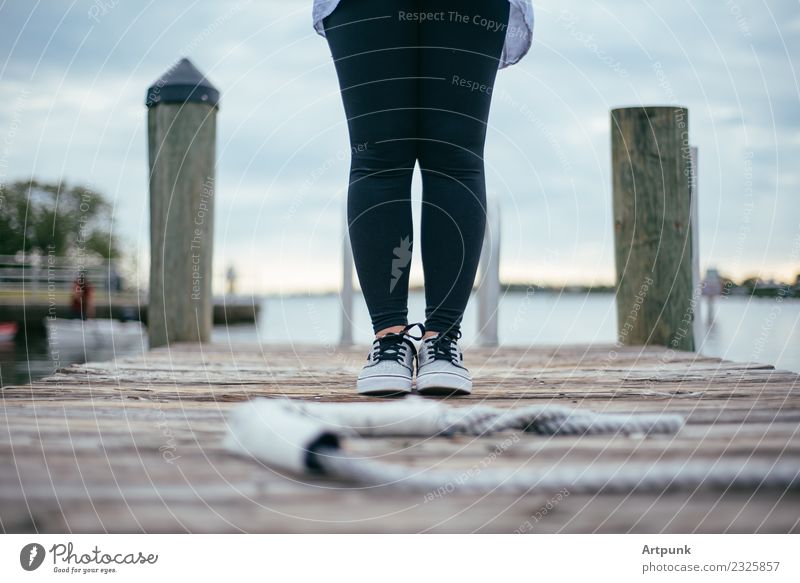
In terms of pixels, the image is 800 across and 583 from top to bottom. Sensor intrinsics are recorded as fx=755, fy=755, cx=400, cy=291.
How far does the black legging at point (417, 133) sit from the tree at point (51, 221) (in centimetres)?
438

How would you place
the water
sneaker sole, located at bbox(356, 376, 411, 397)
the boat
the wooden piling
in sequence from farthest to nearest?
the boat, the water, the wooden piling, sneaker sole, located at bbox(356, 376, 411, 397)

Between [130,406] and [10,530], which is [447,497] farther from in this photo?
[130,406]

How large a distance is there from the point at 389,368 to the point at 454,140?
500mm

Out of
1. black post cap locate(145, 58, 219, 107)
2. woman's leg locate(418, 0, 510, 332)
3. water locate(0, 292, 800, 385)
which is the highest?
black post cap locate(145, 58, 219, 107)

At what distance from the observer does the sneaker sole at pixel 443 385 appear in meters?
1.53

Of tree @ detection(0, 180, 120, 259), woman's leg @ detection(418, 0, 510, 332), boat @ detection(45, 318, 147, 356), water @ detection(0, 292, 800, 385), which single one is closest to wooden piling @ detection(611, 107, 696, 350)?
water @ detection(0, 292, 800, 385)

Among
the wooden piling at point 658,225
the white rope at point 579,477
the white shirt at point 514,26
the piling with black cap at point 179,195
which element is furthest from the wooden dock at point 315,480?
the piling with black cap at point 179,195

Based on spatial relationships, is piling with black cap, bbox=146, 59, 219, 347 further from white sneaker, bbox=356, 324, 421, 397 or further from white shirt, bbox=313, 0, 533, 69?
white sneaker, bbox=356, 324, 421, 397

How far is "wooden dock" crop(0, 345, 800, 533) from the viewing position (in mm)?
797

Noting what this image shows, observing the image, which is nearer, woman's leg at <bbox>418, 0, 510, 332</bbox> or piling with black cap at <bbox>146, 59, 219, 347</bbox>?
woman's leg at <bbox>418, 0, 510, 332</bbox>

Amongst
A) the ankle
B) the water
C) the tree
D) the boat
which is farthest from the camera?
the boat

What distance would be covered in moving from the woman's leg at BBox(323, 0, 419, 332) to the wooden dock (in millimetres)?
263

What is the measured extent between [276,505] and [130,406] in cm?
64
